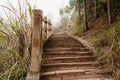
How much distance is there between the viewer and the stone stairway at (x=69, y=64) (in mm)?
3985

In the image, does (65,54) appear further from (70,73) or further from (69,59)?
(70,73)

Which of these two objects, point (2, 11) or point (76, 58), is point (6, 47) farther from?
point (76, 58)

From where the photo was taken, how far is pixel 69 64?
4500 millimetres

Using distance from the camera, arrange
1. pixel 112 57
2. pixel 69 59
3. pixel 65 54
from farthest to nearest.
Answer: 1. pixel 65 54
2. pixel 69 59
3. pixel 112 57

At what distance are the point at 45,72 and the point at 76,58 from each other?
117 centimetres

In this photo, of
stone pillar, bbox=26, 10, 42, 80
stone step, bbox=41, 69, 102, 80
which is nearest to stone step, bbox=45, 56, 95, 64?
stone step, bbox=41, 69, 102, 80

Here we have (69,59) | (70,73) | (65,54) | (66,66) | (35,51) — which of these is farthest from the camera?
(65,54)

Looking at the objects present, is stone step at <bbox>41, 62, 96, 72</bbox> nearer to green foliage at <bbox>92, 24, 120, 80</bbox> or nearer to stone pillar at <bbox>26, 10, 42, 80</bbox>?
green foliage at <bbox>92, 24, 120, 80</bbox>

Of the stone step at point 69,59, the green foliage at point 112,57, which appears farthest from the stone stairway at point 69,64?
the green foliage at point 112,57

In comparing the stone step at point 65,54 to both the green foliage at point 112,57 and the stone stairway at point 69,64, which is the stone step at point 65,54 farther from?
the green foliage at point 112,57

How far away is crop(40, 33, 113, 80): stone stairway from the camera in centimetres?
399

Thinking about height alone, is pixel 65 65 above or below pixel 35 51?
below

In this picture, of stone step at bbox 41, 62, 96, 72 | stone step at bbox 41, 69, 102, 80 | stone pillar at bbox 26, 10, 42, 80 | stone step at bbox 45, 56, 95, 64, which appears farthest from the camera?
stone step at bbox 45, 56, 95, 64

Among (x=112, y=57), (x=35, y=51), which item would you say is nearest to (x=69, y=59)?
(x=112, y=57)
